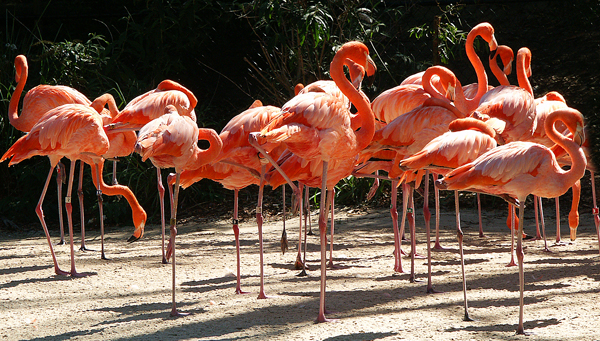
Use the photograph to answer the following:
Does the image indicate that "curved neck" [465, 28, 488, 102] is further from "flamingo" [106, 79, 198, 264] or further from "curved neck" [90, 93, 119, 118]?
"curved neck" [90, 93, 119, 118]

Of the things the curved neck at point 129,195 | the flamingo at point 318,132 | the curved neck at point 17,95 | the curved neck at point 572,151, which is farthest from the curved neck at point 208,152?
the curved neck at point 17,95

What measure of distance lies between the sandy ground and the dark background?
1740 millimetres

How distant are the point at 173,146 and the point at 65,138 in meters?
1.44

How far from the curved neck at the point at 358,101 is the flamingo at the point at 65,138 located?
6.32 ft

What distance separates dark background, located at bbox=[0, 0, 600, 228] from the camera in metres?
6.86

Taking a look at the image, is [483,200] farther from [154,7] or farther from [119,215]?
[154,7]

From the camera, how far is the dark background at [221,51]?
22.5 ft

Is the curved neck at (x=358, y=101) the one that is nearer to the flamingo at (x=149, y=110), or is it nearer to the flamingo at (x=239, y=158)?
the flamingo at (x=239, y=158)

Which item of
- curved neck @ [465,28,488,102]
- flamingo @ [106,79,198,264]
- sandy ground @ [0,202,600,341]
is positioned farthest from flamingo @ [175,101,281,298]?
curved neck @ [465,28,488,102]

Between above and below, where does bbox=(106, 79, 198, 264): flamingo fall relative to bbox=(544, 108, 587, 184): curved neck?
above

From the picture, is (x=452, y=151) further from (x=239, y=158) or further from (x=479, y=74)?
(x=479, y=74)

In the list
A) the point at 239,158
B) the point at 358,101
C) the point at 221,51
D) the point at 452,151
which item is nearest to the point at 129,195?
the point at 239,158

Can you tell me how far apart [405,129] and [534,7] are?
5.91 meters

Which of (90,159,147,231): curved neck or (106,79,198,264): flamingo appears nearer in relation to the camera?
(90,159,147,231): curved neck
